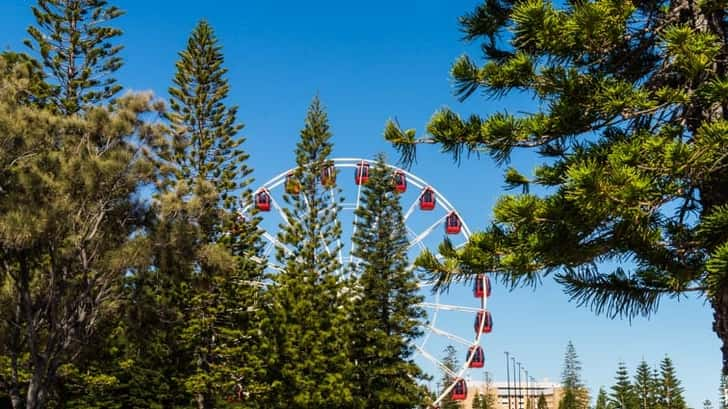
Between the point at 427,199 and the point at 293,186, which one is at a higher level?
the point at 427,199

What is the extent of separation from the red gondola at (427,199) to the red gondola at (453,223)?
0.93 meters

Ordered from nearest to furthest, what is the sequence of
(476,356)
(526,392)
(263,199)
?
(263,199), (476,356), (526,392)

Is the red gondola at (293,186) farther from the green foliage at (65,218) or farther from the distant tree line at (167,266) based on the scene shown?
the green foliage at (65,218)

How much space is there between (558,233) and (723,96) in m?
1.03

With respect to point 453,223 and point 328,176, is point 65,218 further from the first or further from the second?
point 453,223

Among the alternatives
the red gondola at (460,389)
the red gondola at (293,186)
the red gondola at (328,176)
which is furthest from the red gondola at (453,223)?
the red gondola at (293,186)

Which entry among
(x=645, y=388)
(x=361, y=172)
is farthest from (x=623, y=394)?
(x=361, y=172)

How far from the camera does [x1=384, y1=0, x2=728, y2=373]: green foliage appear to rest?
3959 millimetres

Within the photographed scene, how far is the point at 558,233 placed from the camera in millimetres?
4387

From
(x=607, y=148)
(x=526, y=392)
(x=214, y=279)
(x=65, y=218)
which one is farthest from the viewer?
(x=526, y=392)

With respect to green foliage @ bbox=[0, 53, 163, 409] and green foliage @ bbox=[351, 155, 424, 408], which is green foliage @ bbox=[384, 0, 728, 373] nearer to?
green foliage @ bbox=[0, 53, 163, 409]

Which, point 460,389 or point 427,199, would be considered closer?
point 460,389

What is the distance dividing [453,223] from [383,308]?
7.91m

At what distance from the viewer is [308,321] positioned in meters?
28.0
